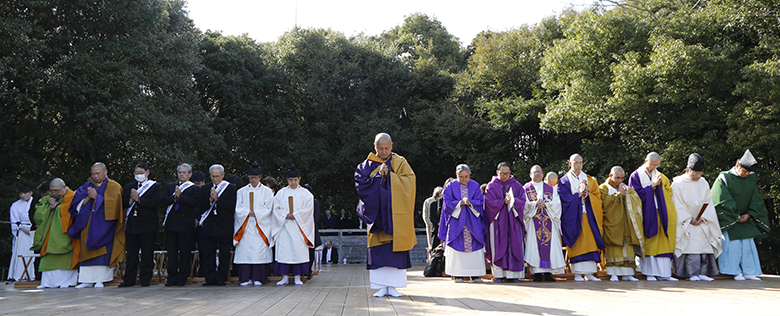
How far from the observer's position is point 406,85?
80.1 ft

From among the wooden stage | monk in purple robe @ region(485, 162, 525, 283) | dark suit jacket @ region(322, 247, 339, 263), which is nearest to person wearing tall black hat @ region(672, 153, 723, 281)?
the wooden stage

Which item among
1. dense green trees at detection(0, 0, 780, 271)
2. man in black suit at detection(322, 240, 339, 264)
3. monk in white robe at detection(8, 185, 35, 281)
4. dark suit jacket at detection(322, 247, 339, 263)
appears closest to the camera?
monk in white robe at detection(8, 185, 35, 281)

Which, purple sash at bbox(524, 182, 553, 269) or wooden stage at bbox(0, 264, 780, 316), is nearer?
wooden stage at bbox(0, 264, 780, 316)

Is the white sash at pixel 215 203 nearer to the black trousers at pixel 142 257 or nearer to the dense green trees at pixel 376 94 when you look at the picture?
the black trousers at pixel 142 257

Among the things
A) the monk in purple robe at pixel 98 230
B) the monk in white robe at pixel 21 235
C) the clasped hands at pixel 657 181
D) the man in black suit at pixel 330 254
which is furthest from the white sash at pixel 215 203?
the man in black suit at pixel 330 254

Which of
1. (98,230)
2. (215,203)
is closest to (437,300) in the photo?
(215,203)

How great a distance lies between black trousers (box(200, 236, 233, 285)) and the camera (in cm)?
828

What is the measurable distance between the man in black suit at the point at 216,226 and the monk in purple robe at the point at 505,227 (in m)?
3.93

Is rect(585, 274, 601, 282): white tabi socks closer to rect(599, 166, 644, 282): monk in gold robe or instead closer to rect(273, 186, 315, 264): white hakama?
rect(599, 166, 644, 282): monk in gold robe

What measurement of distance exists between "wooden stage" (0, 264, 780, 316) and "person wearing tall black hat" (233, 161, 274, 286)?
2.49 feet

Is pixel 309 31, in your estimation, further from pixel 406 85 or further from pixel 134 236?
pixel 134 236

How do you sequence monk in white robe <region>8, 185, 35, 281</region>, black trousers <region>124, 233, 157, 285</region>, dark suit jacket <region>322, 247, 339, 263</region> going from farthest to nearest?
dark suit jacket <region>322, 247, 339, 263</region>
monk in white robe <region>8, 185, 35, 281</region>
black trousers <region>124, 233, 157, 285</region>

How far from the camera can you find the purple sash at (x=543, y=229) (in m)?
8.41

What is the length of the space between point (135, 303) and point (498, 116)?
16349mm
